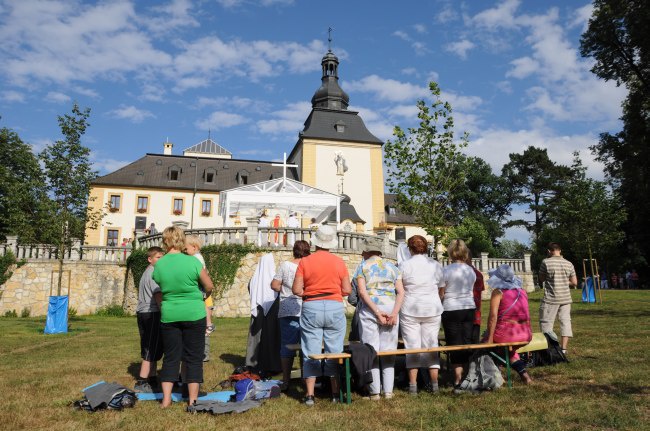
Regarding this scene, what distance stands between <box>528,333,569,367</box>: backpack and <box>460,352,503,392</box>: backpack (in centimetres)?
140

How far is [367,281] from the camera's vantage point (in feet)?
18.3

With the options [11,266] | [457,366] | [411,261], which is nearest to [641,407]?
[457,366]

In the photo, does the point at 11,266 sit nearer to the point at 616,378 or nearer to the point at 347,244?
the point at 347,244

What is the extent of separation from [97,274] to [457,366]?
18.8 m

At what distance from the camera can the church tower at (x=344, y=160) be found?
47125 mm

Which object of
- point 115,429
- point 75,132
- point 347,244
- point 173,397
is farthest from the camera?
point 347,244

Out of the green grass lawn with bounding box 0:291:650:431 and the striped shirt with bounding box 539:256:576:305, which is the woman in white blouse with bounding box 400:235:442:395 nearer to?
the green grass lawn with bounding box 0:291:650:431

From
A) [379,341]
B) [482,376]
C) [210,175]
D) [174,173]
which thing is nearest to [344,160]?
[210,175]

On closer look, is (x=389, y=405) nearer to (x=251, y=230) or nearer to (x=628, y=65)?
(x=251, y=230)

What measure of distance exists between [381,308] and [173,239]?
2.37 metres

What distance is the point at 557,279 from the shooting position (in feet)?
24.6

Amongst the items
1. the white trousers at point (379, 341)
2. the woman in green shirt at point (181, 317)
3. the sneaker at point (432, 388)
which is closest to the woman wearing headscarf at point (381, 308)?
the white trousers at point (379, 341)

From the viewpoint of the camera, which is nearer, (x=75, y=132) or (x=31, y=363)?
(x=31, y=363)

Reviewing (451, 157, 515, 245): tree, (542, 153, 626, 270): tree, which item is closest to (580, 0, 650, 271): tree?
(542, 153, 626, 270): tree
